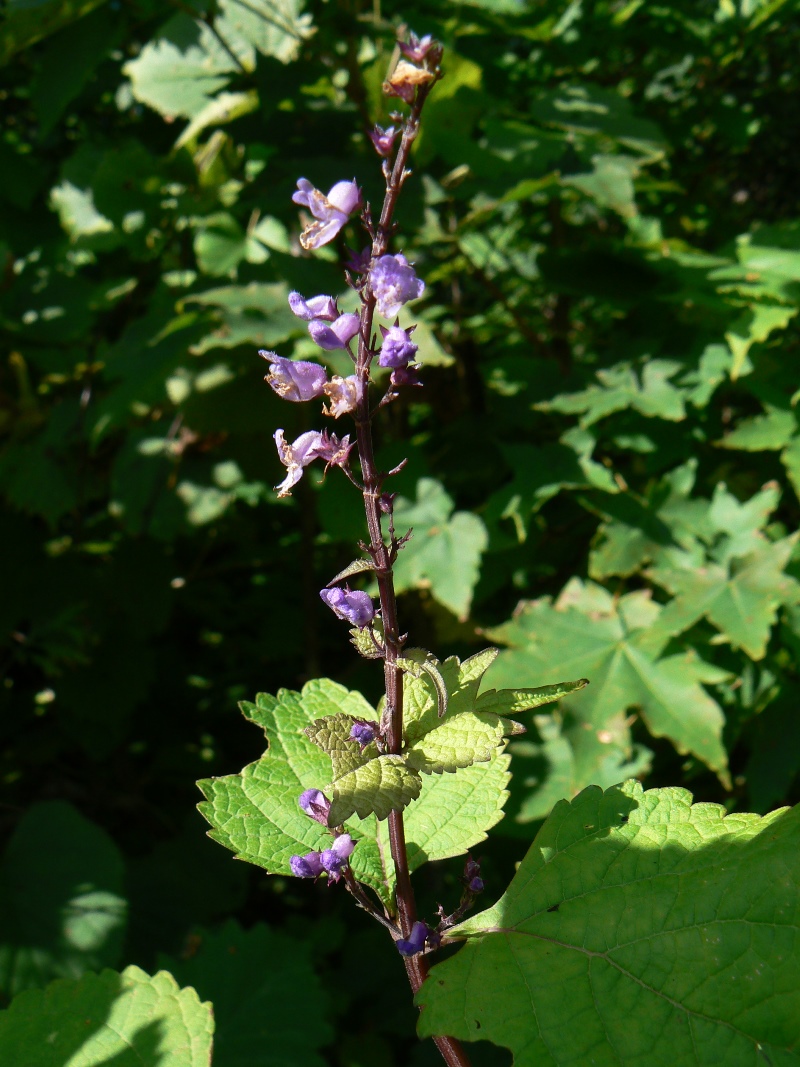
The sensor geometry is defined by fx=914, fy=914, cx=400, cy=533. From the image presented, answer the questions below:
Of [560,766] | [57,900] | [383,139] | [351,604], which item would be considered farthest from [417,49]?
[57,900]

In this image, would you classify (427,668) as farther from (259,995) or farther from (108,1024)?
(259,995)

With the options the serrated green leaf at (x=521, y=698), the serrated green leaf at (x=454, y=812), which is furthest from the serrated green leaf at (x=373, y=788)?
the serrated green leaf at (x=454, y=812)

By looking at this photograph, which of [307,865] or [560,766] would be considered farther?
[560,766]

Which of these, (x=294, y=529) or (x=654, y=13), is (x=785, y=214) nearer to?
(x=654, y=13)

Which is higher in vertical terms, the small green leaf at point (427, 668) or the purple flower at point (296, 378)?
the purple flower at point (296, 378)

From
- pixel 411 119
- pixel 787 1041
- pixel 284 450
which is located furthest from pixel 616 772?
pixel 411 119

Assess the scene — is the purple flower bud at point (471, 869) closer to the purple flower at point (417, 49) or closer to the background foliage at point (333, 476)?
the purple flower at point (417, 49)
